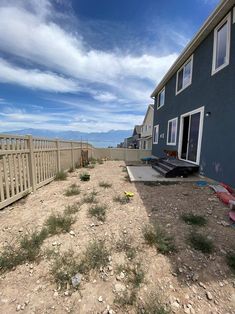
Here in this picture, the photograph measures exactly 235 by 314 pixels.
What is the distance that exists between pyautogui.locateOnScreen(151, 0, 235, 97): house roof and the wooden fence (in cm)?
652

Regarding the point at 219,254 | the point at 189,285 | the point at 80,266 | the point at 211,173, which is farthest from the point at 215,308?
the point at 211,173

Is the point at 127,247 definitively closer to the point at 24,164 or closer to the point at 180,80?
the point at 24,164

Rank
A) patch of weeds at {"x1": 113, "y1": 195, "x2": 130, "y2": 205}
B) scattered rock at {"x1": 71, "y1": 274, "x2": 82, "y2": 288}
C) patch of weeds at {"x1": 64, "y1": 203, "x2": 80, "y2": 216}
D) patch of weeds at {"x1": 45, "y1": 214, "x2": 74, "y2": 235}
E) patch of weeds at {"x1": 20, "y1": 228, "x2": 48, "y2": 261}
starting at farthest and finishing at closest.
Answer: patch of weeds at {"x1": 113, "y1": 195, "x2": 130, "y2": 205}
patch of weeds at {"x1": 64, "y1": 203, "x2": 80, "y2": 216}
patch of weeds at {"x1": 45, "y1": 214, "x2": 74, "y2": 235}
patch of weeds at {"x1": 20, "y1": 228, "x2": 48, "y2": 261}
scattered rock at {"x1": 71, "y1": 274, "x2": 82, "y2": 288}

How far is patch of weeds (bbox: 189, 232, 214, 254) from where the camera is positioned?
2.18 metres

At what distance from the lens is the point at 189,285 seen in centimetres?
169

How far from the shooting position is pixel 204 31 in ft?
18.2

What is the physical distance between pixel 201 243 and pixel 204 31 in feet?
22.0

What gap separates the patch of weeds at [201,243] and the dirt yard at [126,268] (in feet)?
0.20

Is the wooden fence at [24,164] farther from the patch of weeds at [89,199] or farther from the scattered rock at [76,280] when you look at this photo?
the scattered rock at [76,280]

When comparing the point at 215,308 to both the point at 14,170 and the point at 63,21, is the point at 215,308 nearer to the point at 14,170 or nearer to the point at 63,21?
the point at 14,170

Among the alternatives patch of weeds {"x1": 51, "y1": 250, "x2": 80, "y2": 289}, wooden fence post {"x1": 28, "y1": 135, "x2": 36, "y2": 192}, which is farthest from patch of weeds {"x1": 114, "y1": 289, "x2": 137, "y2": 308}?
wooden fence post {"x1": 28, "y1": 135, "x2": 36, "y2": 192}

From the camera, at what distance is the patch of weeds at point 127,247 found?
2.09 m

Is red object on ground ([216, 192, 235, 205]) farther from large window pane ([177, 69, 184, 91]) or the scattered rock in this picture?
large window pane ([177, 69, 184, 91])

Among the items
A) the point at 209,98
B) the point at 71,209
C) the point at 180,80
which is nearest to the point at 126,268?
the point at 71,209
